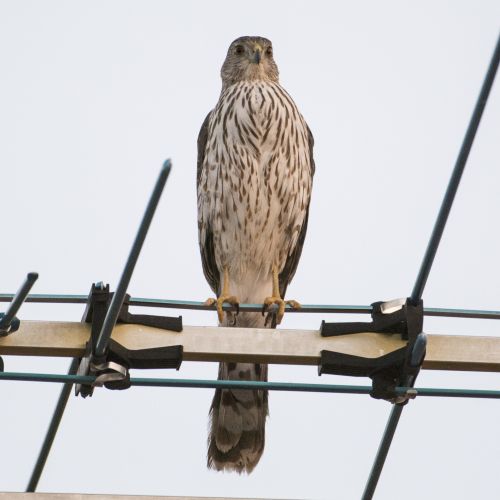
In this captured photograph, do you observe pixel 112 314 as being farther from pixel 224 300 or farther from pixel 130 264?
pixel 224 300

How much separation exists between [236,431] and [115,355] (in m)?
1.54

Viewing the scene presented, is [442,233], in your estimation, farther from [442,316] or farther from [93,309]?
[93,309]

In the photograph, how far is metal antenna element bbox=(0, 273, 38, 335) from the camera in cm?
311

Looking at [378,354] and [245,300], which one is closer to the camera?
[378,354]

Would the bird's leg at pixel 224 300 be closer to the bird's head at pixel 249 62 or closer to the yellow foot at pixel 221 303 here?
the yellow foot at pixel 221 303

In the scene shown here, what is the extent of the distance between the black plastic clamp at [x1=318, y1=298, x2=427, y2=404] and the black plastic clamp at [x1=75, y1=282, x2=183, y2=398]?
577mm

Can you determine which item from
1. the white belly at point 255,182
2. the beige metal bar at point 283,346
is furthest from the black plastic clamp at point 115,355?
the white belly at point 255,182

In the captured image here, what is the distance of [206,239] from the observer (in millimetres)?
7320

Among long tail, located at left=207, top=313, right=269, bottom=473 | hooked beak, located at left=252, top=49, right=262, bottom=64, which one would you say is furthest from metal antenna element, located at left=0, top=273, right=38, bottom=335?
hooked beak, located at left=252, top=49, right=262, bottom=64

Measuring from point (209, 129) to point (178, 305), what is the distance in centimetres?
321

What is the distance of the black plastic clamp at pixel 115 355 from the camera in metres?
3.88

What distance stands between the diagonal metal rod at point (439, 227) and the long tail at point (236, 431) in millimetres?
1092

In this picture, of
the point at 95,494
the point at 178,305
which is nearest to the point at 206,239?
the point at 178,305

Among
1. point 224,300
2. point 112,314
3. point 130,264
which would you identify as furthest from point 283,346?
point 224,300
